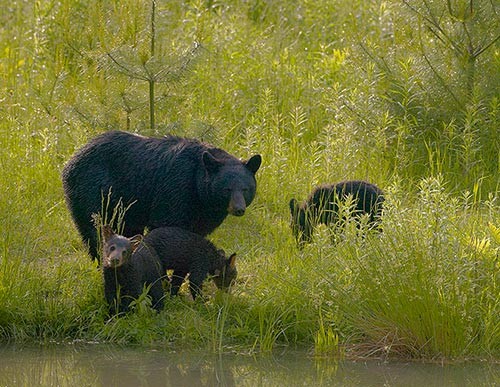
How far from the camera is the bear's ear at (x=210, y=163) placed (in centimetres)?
873

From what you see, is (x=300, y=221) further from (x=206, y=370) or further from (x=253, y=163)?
(x=206, y=370)

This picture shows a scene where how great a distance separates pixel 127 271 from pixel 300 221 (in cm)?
234

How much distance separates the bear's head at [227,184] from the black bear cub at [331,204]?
2.61 feet

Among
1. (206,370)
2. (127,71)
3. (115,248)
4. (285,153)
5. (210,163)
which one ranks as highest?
(127,71)

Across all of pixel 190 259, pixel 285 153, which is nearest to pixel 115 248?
pixel 190 259

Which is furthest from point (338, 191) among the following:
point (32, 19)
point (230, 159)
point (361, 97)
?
point (32, 19)

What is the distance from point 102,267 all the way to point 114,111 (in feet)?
9.52

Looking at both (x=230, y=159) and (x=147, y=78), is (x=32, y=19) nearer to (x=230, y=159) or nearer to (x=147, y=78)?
(x=147, y=78)

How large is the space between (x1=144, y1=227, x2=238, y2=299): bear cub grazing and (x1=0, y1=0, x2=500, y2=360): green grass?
0.16 meters

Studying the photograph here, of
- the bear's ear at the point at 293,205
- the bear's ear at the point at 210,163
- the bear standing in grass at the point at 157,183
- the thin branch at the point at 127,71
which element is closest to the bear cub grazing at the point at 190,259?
the bear standing in grass at the point at 157,183

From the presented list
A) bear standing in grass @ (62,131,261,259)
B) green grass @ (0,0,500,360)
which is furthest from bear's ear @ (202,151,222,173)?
green grass @ (0,0,500,360)

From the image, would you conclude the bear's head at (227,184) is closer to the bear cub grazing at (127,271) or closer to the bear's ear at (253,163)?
the bear's ear at (253,163)

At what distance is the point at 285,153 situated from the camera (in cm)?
1141

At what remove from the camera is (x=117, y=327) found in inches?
317
